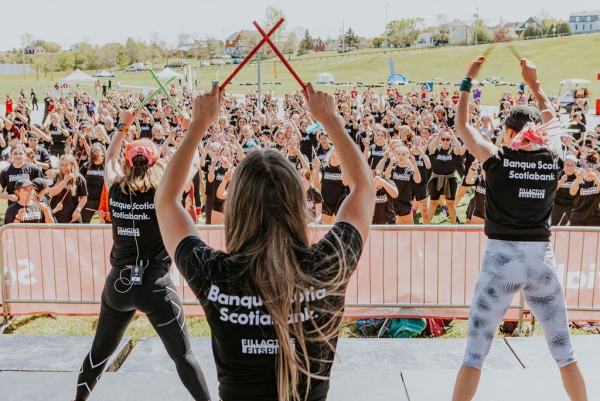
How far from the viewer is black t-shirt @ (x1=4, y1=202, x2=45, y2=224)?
23.4ft

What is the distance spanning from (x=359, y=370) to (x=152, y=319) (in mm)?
1971

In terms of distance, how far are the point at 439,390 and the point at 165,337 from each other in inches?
86.1

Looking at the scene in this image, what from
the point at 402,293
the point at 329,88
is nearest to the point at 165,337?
the point at 402,293

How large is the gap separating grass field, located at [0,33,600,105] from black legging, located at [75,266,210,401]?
53466mm

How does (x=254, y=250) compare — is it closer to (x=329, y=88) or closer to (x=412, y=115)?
(x=412, y=115)

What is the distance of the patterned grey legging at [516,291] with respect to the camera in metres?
3.43

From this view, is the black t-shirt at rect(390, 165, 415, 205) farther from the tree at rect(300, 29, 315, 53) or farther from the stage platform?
the tree at rect(300, 29, 315, 53)

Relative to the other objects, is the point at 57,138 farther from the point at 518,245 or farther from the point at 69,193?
the point at 518,245

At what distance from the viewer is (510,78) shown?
6147 cm

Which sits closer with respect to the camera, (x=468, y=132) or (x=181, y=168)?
(x=181, y=168)

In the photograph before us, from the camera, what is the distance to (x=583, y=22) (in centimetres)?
12562

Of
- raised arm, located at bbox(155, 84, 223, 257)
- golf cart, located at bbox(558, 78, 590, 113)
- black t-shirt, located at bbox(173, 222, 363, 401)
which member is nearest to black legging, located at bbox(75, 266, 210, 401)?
raised arm, located at bbox(155, 84, 223, 257)

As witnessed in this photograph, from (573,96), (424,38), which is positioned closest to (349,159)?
(573,96)

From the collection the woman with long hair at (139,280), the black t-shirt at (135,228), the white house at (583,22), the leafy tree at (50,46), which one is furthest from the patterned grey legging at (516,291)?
the leafy tree at (50,46)
